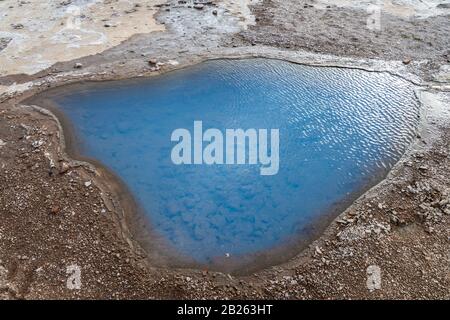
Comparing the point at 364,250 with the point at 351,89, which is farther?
the point at 351,89

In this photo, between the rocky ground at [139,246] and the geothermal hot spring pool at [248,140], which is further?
the geothermal hot spring pool at [248,140]

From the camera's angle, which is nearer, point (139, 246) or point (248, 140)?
point (139, 246)

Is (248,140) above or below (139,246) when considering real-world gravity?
above

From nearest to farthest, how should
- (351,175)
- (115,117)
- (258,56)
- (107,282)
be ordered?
1. (107,282)
2. (351,175)
3. (115,117)
4. (258,56)

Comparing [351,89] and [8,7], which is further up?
[8,7]

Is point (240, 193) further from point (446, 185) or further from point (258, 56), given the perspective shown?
point (258, 56)

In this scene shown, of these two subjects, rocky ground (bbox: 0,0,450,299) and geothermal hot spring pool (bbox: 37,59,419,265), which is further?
geothermal hot spring pool (bbox: 37,59,419,265)

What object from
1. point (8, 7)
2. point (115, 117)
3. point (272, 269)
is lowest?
point (272, 269)

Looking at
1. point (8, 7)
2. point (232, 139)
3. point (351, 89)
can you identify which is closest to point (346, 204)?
point (232, 139)
